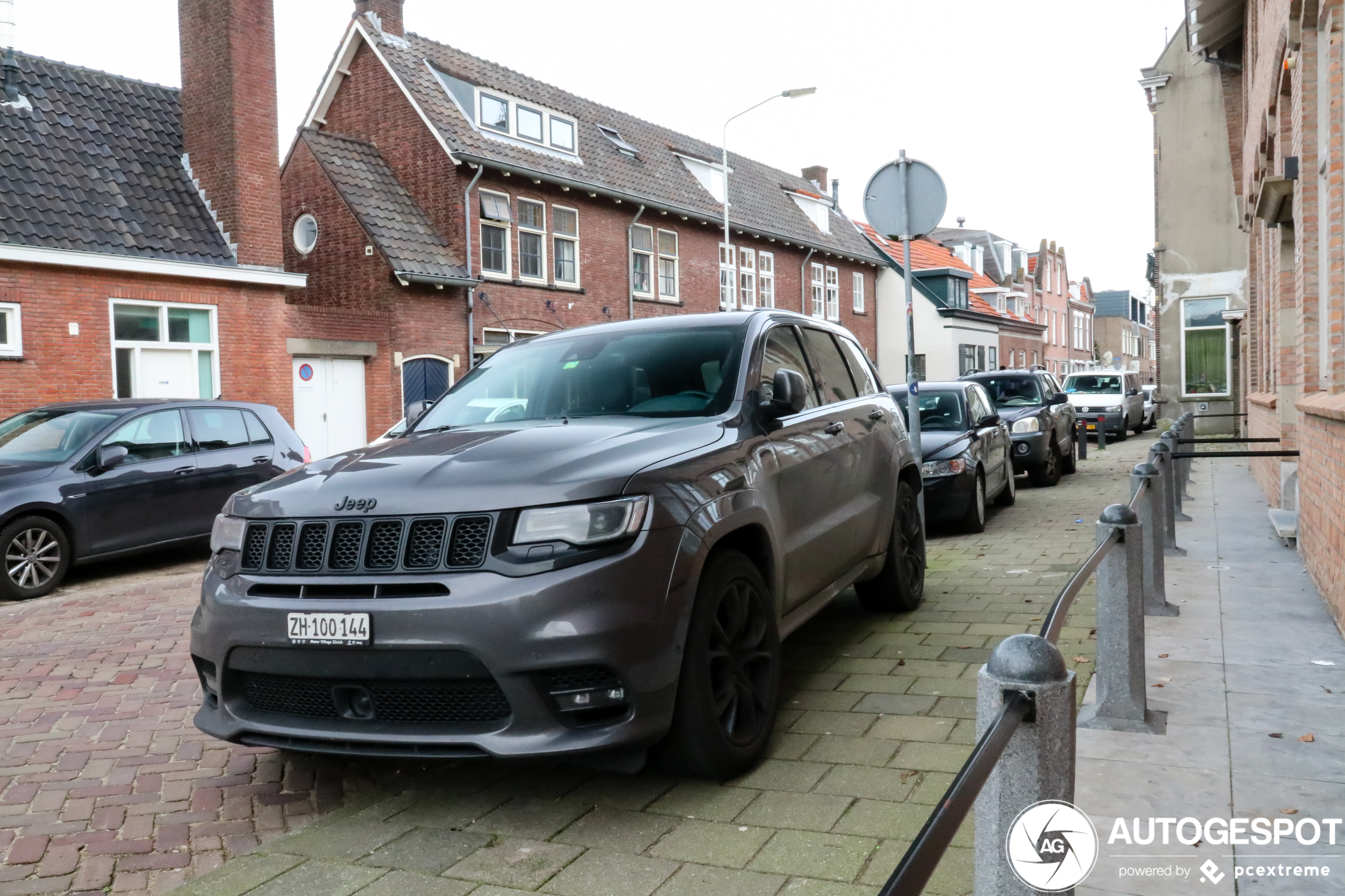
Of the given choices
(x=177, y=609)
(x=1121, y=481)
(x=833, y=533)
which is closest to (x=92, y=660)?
(x=177, y=609)

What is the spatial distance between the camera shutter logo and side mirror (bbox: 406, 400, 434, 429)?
3.83m

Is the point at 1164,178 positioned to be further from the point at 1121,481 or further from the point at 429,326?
the point at 429,326

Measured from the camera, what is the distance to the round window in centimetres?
2256

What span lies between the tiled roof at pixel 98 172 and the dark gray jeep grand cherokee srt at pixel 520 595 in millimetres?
14007

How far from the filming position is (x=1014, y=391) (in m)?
16.1

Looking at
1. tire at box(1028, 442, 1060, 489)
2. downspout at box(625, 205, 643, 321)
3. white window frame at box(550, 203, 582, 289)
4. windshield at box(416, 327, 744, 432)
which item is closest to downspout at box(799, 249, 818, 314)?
downspout at box(625, 205, 643, 321)

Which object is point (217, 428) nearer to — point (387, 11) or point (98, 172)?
point (98, 172)

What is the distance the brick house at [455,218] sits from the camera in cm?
2117

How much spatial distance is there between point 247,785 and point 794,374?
2.77 m

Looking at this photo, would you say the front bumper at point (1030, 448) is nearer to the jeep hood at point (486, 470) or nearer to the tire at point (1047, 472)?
the tire at point (1047, 472)

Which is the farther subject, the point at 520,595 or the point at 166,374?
the point at 166,374

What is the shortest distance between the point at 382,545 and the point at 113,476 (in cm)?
725

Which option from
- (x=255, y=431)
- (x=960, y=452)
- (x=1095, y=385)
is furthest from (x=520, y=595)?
(x=1095, y=385)

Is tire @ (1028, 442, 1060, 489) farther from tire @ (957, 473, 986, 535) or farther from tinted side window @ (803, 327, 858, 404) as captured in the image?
tinted side window @ (803, 327, 858, 404)
